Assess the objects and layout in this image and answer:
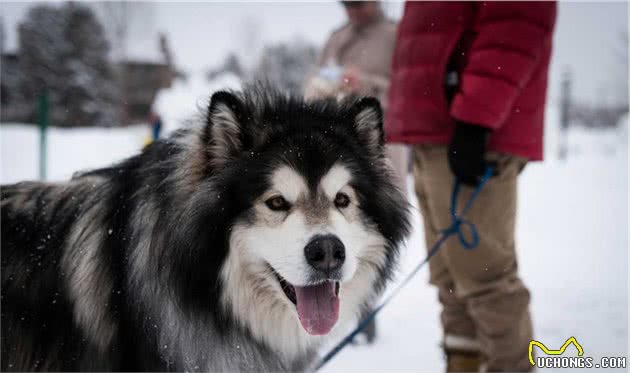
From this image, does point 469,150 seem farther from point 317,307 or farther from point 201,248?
point 201,248

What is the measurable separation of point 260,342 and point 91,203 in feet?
3.14

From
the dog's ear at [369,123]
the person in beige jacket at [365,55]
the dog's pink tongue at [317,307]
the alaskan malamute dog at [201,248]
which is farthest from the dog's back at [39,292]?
the person in beige jacket at [365,55]

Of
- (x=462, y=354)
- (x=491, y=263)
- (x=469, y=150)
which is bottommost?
(x=462, y=354)

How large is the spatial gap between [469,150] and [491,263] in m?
0.63

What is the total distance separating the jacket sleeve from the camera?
2.30m

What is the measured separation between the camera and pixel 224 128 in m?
1.93

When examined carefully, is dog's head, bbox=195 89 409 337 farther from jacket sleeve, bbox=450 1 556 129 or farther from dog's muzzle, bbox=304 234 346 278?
jacket sleeve, bbox=450 1 556 129

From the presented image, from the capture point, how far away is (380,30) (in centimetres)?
369

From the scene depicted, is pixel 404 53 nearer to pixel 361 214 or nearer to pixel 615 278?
pixel 361 214

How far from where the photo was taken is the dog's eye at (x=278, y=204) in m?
1.89

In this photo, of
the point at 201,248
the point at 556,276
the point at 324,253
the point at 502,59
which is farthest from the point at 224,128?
the point at 556,276

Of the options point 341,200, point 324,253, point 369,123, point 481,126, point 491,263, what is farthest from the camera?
point 491,263

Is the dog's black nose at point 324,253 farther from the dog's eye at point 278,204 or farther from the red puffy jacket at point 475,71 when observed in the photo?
the red puffy jacket at point 475,71

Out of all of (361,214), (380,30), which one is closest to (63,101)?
(380,30)
